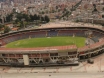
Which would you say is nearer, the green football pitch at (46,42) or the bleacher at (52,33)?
the green football pitch at (46,42)

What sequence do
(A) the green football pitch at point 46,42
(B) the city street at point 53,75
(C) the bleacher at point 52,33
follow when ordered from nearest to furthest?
(B) the city street at point 53,75
(A) the green football pitch at point 46,42
(C) the bleacher at point 52,33

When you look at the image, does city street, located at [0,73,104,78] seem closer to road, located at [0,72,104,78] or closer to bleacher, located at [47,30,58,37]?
road, located at [0,72,104,78]

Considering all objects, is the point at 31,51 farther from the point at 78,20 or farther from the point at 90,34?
the point at 78,20

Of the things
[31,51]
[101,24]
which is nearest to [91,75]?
[31,51]

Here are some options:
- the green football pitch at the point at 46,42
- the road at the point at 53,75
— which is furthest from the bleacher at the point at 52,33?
the road at the point at 53,75

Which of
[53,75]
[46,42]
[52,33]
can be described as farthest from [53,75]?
[52,33]

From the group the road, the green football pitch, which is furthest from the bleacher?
the road

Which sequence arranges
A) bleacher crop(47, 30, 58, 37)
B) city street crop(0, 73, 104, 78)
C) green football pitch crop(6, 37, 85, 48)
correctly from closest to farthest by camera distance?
city street crop(0, 73, 104, 78) → green football pitch crop(6, 37, 85, 48) → bleacher crop(47, 30, 58, 37)

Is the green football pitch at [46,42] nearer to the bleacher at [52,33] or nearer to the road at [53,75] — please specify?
the bleacher at [52,33]

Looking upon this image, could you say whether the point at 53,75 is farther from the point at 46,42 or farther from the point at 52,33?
the point at 52,33
